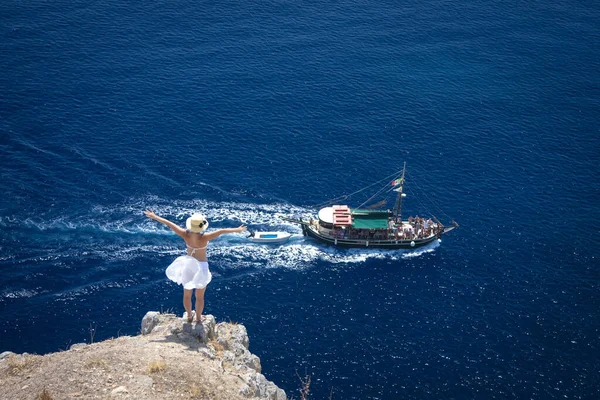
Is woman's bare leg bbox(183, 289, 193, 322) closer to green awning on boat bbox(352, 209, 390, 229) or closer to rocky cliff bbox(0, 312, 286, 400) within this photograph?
rocky cliff bbox(0, 312, 286, 400)

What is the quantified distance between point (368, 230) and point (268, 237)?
15975 millimetres

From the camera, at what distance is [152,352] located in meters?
42.5

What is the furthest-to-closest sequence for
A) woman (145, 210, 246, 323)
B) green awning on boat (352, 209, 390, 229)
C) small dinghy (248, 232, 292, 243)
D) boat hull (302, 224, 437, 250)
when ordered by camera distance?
1. boat hull (302, 224, 437, 250)
2. green awning on boat (352, 209, 390, 229)
3. small dinghy (248, 232, 292, 243)
4. woman (145, 210, 246, 323)

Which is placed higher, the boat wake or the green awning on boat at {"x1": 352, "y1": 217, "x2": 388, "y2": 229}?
the green awning on boat at {"x1": 352, "y1": 217, "x2": 388, "y2": 229}

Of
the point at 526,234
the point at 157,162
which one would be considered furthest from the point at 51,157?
the point at 526,234

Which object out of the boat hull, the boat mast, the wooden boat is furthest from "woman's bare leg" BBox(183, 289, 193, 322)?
the boat mast

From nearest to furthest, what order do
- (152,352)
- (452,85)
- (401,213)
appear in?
(152,352) → (401,213) → (452,85)

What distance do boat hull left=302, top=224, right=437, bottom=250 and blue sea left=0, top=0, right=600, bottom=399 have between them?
5.08ft

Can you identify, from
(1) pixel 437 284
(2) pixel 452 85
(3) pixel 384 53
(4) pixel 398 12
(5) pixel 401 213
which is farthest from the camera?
(4) pixel 398 12

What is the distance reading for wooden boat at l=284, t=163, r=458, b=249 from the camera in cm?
10538

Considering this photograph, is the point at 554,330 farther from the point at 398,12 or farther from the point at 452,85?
the point at 398,12

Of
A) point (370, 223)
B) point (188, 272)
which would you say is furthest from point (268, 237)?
point (188, 272)

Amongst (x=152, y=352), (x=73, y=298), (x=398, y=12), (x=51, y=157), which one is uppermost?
(x=398, y=12)

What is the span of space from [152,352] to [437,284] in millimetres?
62587
